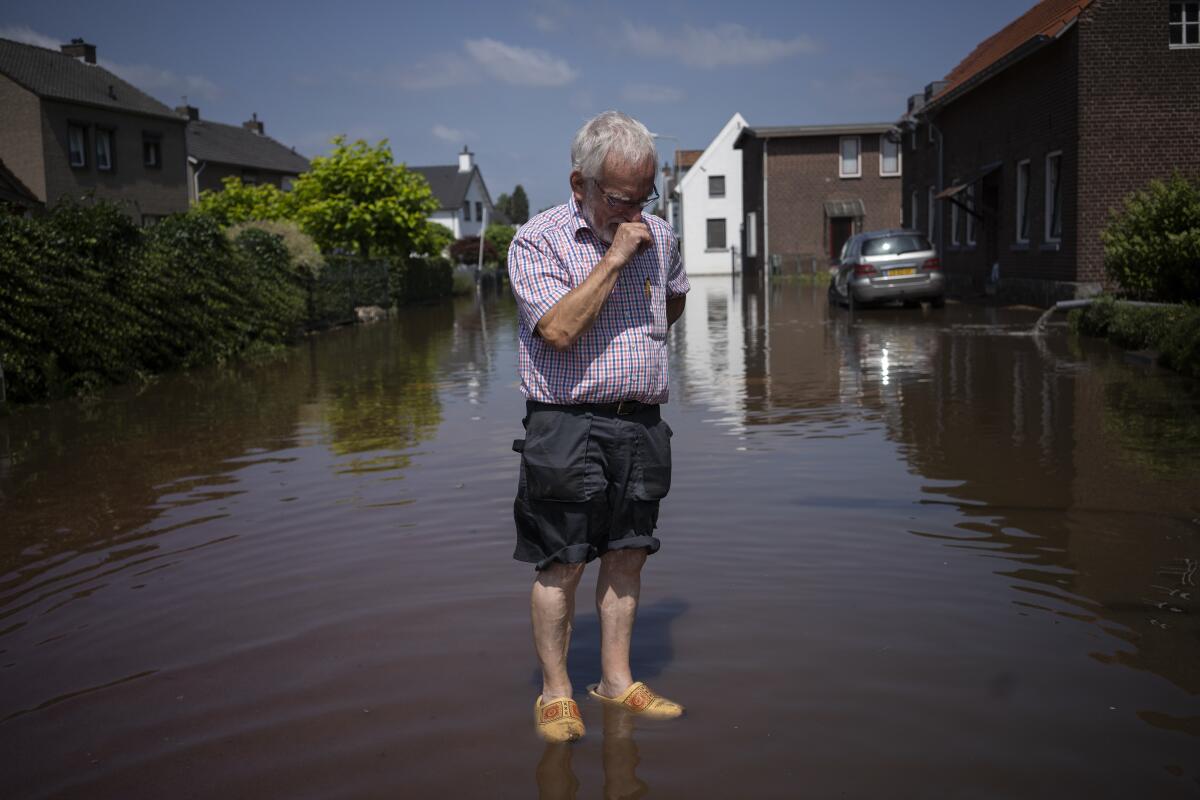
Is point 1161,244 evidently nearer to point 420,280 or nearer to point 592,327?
point 592,327

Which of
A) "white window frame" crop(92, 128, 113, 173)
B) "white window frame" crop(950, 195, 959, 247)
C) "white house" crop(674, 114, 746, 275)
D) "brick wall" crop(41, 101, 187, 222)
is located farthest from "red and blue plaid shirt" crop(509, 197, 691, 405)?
"white house" crop(674, 114, 746, 275)

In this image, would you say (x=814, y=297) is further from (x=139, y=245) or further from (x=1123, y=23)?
(x=139, y=245)

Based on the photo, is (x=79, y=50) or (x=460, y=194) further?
(x=460, y=194)

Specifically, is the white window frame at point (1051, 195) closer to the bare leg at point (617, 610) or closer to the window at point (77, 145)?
the bare leg at point (617, 610)

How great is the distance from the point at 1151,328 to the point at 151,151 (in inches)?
1385

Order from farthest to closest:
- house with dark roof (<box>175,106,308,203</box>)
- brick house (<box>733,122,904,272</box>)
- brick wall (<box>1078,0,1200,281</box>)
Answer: brick house (<box>733,122,904,272</box>) → house with dark roof (<box>175,106,308,203</box>) → brick wall (<box>1078,0,1200,281</box>)

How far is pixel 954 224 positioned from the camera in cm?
3372

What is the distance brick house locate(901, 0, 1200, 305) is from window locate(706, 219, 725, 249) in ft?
111

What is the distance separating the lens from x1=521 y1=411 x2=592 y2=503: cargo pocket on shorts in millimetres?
3414

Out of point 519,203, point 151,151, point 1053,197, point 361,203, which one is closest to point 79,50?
point 151,151

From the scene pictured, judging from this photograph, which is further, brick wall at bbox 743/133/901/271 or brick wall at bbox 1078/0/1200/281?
brick wall at bbox 743/133/901/271

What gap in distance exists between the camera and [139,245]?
1538 cm

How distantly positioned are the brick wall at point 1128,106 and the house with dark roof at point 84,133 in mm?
23568

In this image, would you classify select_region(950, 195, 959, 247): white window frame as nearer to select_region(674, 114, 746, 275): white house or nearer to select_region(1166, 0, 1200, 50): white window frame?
select_region(1166, 0, 1200, 50): white window frame
